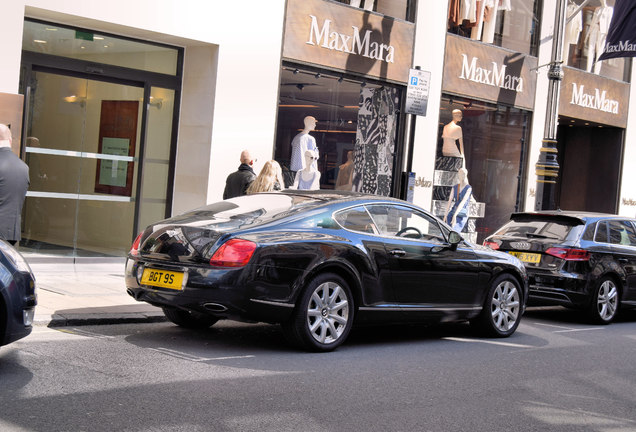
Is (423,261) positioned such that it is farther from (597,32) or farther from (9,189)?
(597,32)

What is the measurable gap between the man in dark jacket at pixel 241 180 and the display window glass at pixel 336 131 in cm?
241

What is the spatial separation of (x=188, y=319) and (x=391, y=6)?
32.6ft

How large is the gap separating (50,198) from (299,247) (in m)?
6.45

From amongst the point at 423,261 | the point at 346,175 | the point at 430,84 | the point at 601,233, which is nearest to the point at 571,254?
the point at 601,233

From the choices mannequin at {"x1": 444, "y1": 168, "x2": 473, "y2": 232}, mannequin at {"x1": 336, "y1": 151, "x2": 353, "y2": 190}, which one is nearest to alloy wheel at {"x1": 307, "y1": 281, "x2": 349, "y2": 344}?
mannequin at {"x1": 336, "y1": 151, "x2": 353, "y2": 190}

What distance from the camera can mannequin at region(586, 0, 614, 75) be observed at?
72.6 ft

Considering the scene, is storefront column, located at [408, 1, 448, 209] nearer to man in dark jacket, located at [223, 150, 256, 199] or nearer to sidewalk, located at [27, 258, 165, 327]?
man in dark jacket, located at [223, 150, 256, 199]

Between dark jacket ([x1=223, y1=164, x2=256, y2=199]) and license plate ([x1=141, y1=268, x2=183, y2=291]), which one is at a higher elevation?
dark jacket ([x1=223, y1=164, x2=256, y2=199])

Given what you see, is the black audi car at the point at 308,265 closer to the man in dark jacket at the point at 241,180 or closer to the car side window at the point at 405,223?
the car side window at the point at 405,223

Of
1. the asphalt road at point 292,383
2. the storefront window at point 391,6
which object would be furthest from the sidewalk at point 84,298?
the storefront window at point 391,6

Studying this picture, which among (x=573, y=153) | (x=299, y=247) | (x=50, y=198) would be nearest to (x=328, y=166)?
(x=50, y=198)

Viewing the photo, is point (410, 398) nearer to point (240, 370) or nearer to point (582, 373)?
point (240, 370)

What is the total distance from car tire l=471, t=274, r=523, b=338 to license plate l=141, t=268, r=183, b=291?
3.91m

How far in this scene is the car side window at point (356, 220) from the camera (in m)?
8.61
